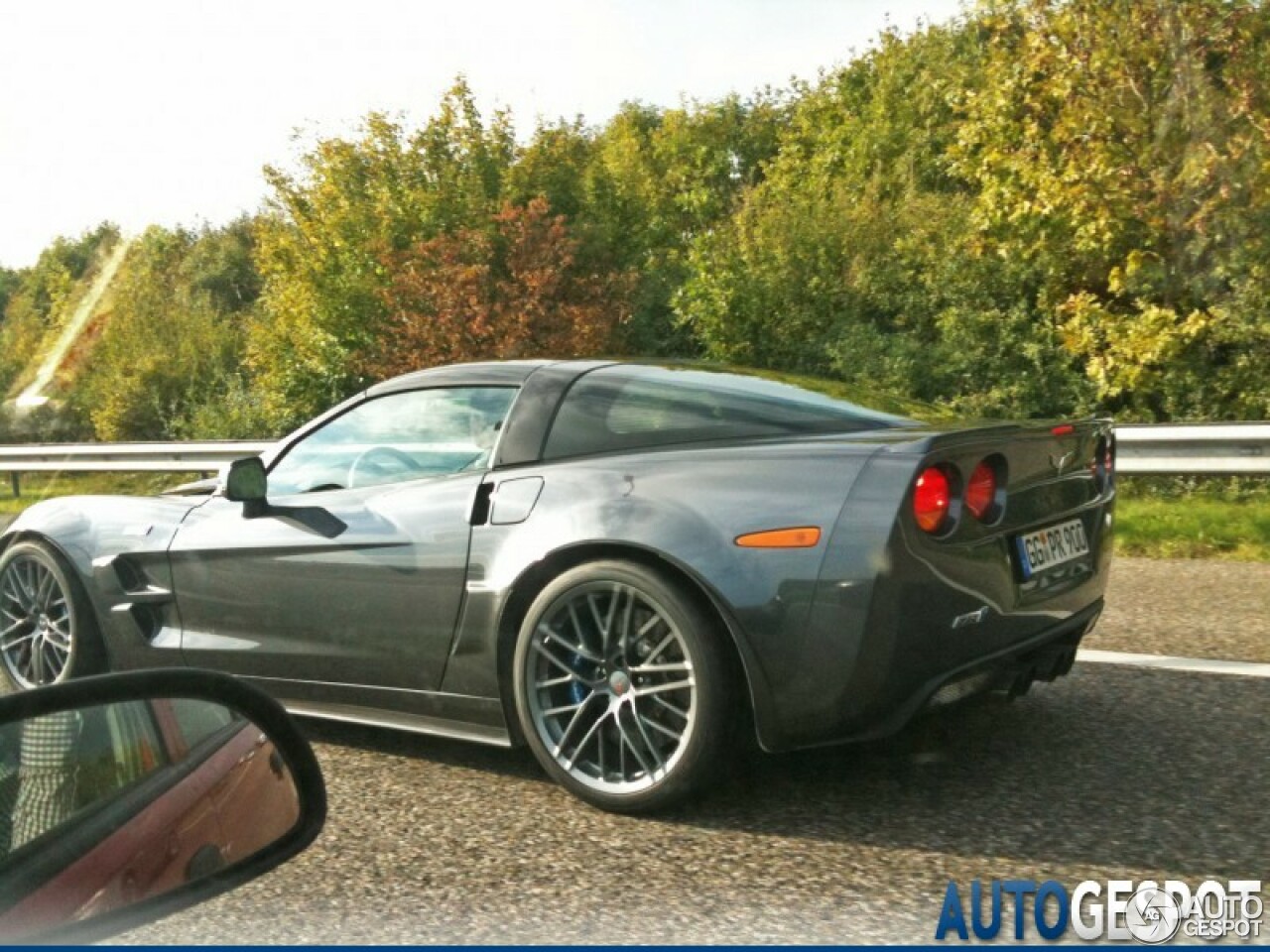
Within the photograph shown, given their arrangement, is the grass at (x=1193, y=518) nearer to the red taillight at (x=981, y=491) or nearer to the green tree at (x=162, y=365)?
the red taillight at (x=981, y=491)

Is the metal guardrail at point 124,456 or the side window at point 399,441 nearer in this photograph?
the side window at point 399,441

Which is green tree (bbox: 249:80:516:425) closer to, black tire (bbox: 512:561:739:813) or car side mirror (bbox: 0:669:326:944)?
black tire (bbox: 512:561:739:813)

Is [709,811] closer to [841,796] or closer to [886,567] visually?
[841,796]

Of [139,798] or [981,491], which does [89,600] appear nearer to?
[981,491]

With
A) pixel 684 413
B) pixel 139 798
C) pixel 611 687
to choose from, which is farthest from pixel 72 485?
pixel 139 798

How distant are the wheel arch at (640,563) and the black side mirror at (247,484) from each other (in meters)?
1.08

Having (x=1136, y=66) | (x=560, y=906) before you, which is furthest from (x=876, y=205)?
(x=560, y=906)

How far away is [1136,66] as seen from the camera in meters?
16.2

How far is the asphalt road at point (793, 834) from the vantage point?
3.19 metres

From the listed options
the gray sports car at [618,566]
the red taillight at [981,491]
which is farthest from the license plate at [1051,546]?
the red taillight at [981,491]

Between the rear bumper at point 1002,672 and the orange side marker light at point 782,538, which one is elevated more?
the orange side marker light at point 782,538

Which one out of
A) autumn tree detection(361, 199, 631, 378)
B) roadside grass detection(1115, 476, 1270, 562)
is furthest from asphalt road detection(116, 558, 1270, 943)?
autumn tree detection(361, 199, 631, 378)

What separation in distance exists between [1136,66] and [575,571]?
46.9ft

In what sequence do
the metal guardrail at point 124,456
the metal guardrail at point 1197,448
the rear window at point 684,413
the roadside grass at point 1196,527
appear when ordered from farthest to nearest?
the metal guardrail at point 124,456, the metal guardrail at point 1197,448, the roadside grass at point 1196,527, the rear window at point 684,413
